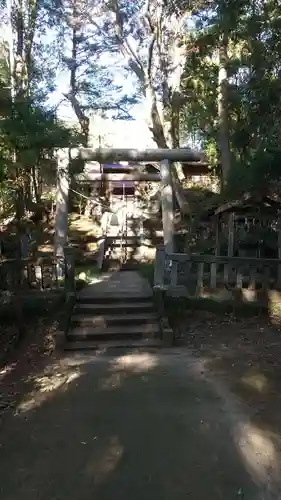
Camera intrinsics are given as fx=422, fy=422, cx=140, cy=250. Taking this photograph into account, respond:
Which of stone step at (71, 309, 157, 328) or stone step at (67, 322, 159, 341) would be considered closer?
stone step at (67, 322, 159, 341)

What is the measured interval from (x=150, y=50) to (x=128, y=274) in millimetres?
6406

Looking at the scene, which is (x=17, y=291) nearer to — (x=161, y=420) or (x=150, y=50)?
(x=161, y=420)

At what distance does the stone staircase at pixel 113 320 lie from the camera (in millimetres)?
6402

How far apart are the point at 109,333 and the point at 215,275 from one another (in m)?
2.12

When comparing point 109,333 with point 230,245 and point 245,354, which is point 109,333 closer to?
point 245,354

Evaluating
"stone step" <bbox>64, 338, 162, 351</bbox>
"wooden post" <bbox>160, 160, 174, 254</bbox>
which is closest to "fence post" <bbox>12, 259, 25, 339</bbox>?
"stone step" <bbox>64, 338, 162, 351</bbox>

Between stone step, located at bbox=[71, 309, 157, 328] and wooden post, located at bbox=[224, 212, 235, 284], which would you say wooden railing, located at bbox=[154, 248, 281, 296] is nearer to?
wooden post, located at bbox=[224, 212, 235, 284]

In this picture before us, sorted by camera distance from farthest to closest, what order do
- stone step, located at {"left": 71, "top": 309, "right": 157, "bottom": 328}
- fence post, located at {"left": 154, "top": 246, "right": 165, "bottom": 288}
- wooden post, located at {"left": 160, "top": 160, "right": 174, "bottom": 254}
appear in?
1. wooden post, located at {"left": 160, "top": 160, "right": 174, "bottom": 254}
2. fence post, located at {"left": 154, "top": 246, "right": 165, "bottom": 288}
3. stone step, located at {"left": 71, "top": 309, "right": 157, "bottom": 328}

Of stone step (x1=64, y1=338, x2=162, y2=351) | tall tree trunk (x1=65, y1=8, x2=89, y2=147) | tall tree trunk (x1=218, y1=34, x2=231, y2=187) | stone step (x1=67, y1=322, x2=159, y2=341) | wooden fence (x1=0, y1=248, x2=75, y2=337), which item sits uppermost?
tall tree trunk (x1=65, y1=8, x2=89, y2=147)

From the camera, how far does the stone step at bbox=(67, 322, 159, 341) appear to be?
21.1 feet

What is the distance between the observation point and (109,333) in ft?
21.2

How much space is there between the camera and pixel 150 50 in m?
11.9

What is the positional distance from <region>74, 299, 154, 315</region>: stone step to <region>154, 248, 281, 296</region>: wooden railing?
17.8 inches

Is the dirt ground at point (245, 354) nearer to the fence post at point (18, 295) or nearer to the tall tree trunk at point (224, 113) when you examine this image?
the fence post at point (18, 295)
